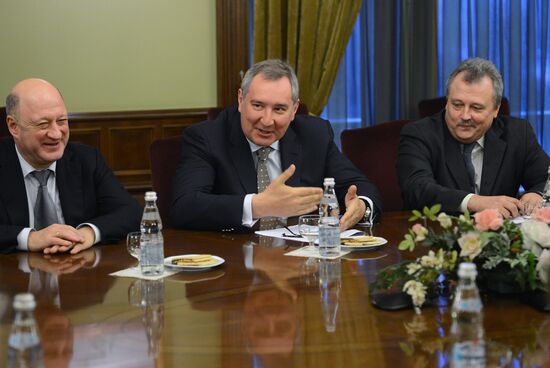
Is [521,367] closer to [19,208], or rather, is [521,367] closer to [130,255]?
[130,255]

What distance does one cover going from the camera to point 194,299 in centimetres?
222

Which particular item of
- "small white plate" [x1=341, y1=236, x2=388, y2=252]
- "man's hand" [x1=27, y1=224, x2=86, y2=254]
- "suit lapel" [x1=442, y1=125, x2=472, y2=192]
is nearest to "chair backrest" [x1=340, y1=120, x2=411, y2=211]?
"suit lapel" [x1=442, y1=125, x2=472, y2=192]

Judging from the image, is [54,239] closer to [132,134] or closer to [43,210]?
[43,210]

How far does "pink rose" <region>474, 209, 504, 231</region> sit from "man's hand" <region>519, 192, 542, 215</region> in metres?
1.33

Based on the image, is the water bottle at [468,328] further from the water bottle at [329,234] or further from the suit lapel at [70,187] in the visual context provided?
the suit lapel at [70,187]

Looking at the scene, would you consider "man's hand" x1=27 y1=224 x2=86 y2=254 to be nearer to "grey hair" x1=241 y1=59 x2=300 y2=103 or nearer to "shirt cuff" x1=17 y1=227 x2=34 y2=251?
"shirt cuff" x1=17 y1=227 x2=34 y2=251

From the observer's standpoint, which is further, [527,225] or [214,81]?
[214,81]

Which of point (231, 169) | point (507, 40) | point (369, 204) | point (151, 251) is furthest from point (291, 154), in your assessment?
point (507, 40)

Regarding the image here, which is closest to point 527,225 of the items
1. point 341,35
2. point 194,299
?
point 194,299

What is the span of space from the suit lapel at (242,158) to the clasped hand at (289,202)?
1.21 feet

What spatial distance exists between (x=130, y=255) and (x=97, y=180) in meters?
0.69

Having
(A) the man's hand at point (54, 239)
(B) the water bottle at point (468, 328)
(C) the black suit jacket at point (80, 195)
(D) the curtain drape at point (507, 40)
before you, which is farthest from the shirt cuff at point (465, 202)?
(D) the curtain drape at point (507, 40)

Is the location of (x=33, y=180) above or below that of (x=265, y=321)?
above

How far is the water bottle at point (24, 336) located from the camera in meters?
1.35
